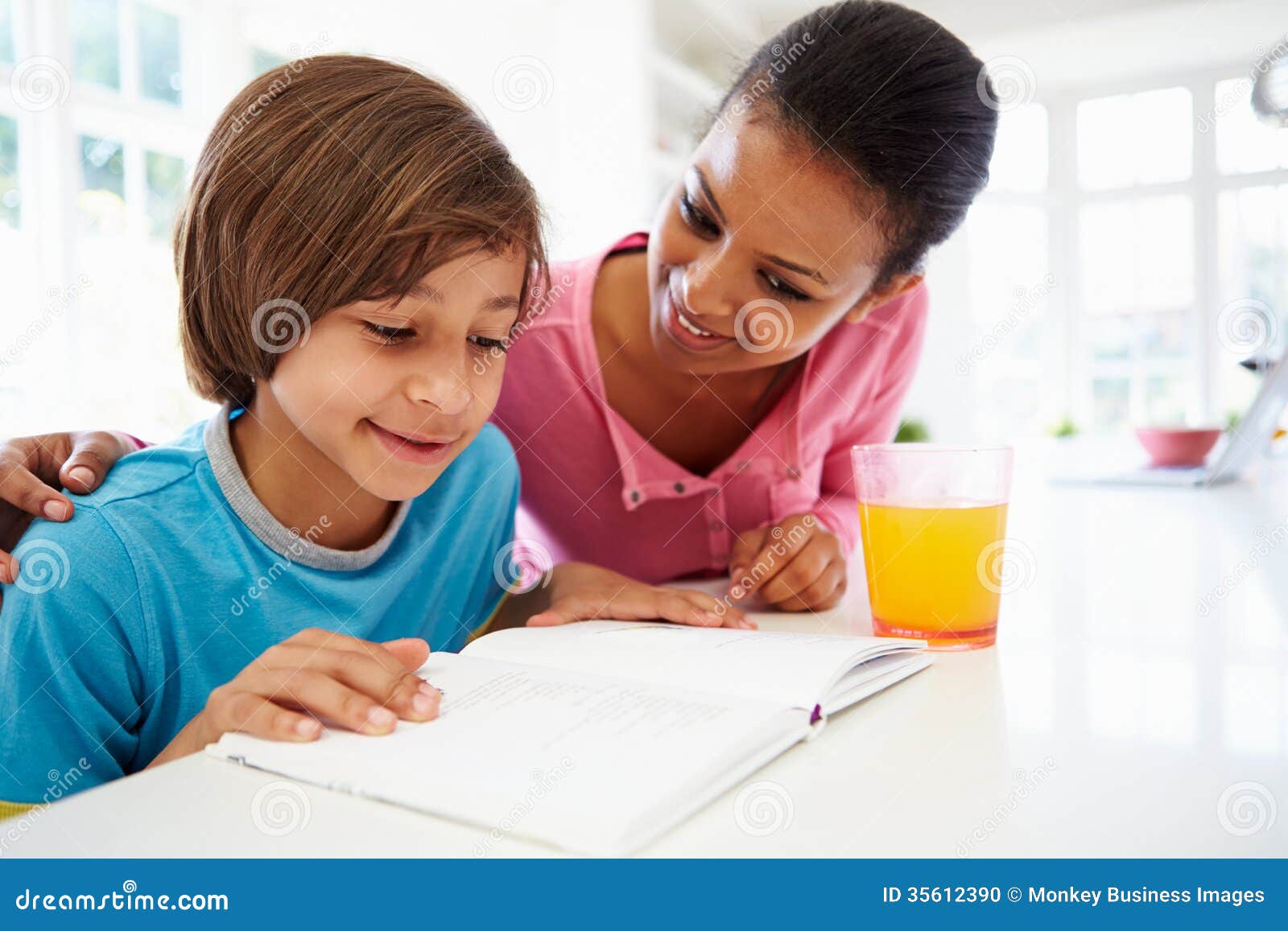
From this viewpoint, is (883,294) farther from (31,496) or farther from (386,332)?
(31,496)

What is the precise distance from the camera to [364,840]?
482 millimetres

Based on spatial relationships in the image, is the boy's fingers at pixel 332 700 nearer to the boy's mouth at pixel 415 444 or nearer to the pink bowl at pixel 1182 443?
the boy's mouth at pixel 415 444

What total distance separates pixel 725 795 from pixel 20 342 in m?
2.77

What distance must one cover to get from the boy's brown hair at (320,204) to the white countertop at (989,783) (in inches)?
18.6

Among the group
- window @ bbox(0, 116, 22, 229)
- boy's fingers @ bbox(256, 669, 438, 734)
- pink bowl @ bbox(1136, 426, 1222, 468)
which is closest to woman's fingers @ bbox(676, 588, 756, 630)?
boy's fingers @ bbox(256, 669, 438, 734)

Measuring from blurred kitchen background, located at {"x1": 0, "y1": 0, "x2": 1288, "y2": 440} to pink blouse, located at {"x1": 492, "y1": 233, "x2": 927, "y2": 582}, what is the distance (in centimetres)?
22

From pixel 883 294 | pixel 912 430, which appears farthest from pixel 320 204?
pixel 912 430

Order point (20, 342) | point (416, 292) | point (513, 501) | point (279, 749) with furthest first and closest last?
point (20, 342) → point (513, 501) → point (416, 292) → point (279, 749)

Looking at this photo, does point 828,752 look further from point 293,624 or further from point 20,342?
point 20,342

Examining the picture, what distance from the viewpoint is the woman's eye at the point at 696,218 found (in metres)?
1.11

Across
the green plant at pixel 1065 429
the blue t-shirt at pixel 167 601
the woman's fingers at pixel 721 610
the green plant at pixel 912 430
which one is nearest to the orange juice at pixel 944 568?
the woman's fingers at pixel 721 610

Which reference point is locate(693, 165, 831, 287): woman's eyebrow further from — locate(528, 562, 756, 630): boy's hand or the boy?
locate(528, 562, 756, 630): boy's hand
